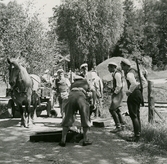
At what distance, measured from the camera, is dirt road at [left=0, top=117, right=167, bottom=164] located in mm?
6254

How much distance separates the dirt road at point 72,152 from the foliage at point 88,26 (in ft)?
119

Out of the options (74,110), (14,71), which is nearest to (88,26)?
(14,71)

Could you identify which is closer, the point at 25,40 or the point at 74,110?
the point at 74,110

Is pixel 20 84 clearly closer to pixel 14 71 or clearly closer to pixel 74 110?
pixel 14 71

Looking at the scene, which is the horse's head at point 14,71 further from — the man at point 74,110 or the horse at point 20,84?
the man at point 74,110

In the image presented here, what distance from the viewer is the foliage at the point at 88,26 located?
4422 cm

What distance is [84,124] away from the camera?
24.2 ft

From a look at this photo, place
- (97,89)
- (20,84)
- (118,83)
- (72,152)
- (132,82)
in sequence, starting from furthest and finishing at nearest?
(97,89), (20,84), (118,83), (132,82), (72,152)

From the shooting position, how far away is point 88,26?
146 feet

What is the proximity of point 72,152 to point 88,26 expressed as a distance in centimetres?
3873

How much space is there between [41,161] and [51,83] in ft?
27.6

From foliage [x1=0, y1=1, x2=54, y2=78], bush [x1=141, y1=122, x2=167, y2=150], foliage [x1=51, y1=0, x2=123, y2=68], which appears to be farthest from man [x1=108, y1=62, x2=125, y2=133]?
foliage [x1=51, y1=0, x2=123, y2=68]

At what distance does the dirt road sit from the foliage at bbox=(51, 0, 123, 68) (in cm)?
3628

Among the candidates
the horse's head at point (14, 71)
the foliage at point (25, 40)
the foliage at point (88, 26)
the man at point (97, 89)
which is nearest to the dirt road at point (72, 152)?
the horse's head at point (14, 71)
